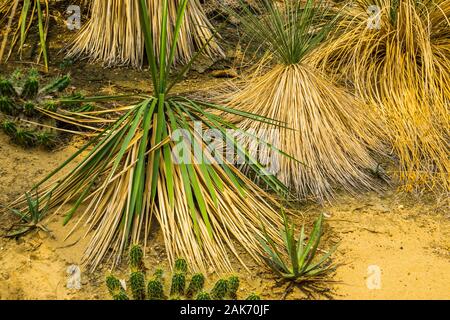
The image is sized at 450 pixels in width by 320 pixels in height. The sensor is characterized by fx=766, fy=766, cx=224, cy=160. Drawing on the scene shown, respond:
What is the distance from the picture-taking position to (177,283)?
2963mm

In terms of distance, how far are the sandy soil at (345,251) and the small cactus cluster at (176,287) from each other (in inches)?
6.5

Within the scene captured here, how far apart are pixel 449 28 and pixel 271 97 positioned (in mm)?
1205

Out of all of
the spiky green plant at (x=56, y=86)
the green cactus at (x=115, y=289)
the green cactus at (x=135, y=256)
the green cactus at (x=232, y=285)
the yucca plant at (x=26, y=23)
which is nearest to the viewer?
the green cactus at (x=115, y=289)

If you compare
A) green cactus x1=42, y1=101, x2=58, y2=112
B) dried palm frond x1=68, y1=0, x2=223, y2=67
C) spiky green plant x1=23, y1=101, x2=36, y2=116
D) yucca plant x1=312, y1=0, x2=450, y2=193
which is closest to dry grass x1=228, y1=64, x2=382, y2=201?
yucca plant x1=312, y1=0, x2=450, y2=193

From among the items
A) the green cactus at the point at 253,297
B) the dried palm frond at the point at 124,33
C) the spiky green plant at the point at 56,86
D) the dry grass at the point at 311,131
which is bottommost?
the green cactus at the point at 253,297

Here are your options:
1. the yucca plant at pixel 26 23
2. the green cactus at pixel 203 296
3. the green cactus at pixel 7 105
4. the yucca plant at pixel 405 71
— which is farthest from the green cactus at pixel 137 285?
the yucca plant at pixel 26 23

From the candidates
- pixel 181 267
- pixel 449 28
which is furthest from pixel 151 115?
pixel 449 28

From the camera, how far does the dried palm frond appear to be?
15.0ft

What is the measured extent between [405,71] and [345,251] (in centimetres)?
137

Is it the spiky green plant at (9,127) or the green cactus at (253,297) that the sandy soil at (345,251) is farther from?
the green cactus at (253,297)

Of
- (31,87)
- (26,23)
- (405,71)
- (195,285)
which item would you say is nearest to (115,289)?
(195,285)

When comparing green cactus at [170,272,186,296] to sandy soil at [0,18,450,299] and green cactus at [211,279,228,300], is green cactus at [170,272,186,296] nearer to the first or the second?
green cactus at [211,279,228,300]

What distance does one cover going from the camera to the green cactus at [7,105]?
3.77m

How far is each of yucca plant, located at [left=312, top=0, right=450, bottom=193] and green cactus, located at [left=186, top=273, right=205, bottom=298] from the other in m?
1.39
